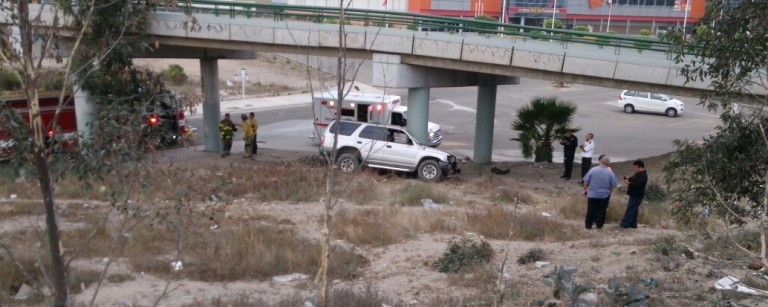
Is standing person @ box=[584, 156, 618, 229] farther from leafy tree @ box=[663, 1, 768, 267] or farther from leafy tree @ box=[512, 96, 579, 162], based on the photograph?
leafy tree @ box=[512, 96, 579, 162]

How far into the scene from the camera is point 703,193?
767cm

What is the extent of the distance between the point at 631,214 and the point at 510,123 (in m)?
22.4

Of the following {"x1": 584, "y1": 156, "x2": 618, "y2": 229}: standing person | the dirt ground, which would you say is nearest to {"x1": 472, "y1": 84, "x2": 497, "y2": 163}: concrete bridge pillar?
the dirt ground

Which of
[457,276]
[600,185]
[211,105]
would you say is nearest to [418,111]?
[211,105]

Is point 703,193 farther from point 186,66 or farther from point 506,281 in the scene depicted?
point 186,66

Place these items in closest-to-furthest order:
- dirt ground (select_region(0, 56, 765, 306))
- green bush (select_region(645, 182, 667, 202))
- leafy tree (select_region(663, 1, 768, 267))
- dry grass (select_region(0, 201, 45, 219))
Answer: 1. leafy tree (select_region(663, 1, 768, 267))
2. dirt ground (select_region(0, 56, 765, 306))
3. dry grass (select_region(0, 201, 45, 219))
4. green bush (select_region(645, 182, 667, 202))

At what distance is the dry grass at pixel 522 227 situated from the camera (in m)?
12.7

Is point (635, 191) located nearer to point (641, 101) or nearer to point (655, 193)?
point (655, 193)

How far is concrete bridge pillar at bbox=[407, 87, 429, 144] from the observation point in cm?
2164

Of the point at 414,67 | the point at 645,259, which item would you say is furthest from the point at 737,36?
the point at 414,67

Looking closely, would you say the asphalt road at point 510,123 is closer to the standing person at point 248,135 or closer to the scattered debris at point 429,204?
the standing person at point 248,135

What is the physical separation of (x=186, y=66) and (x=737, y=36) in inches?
1879

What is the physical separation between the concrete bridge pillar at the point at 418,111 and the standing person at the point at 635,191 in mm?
9277

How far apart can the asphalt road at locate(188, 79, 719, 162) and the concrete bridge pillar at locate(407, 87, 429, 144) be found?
5138mm
